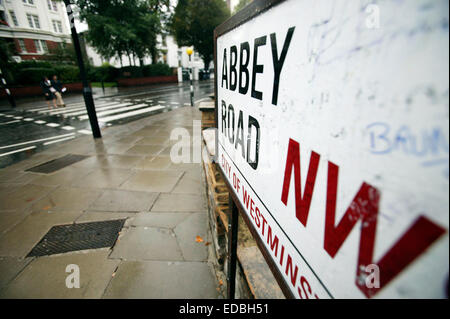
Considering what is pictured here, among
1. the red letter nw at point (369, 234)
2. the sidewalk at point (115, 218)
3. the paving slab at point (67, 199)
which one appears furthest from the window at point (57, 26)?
the red letter nw at point (369, 234)

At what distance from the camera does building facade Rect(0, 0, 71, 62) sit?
28278 mm

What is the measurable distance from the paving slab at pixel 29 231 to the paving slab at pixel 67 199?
15 cm

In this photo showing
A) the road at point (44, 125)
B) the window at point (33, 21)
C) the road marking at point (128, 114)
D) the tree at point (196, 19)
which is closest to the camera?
the road at point (44, 125)

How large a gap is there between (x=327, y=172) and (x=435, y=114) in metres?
0.23

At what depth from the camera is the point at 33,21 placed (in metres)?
30.0

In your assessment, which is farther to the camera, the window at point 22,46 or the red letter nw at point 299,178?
the window at point 22,46

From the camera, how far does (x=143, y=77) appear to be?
81.5 feet

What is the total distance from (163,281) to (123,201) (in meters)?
1.77

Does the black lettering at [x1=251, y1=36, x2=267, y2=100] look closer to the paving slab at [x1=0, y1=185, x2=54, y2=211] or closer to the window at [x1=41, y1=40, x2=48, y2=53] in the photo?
the paving slab at [x1=0, y1=185, x2=54, y2=211]

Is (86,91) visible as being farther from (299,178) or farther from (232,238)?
(299,178)

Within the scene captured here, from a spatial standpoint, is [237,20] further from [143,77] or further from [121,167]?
[143,77]

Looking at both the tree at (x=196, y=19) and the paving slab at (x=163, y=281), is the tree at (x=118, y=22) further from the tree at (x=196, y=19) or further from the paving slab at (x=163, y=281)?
the paving slab at (x=163, y=281)

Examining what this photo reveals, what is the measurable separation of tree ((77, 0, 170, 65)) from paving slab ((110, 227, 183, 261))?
863 inches

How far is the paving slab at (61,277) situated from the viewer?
81.4 inches
